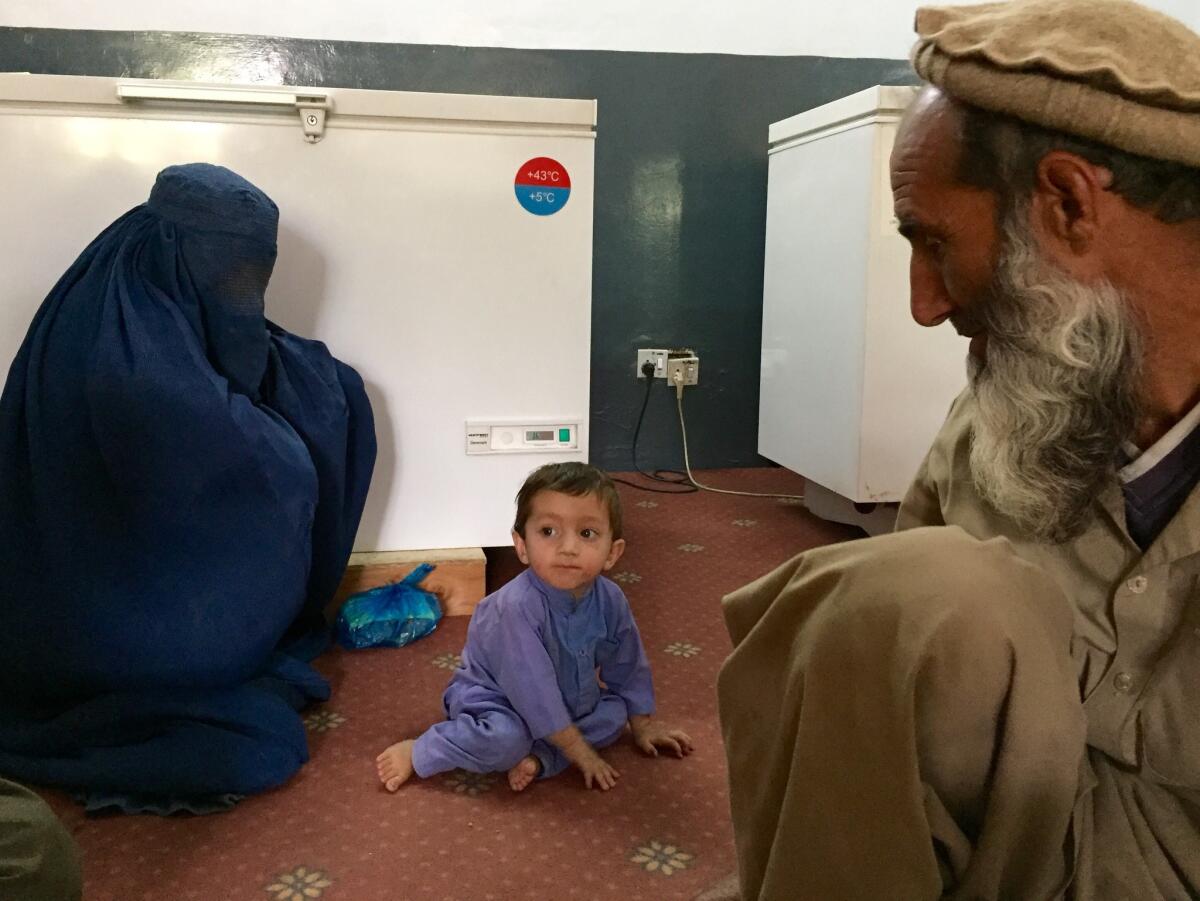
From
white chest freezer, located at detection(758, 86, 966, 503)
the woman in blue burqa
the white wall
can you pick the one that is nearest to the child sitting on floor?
the woman in blue burqa

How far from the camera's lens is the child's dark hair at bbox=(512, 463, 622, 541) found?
1202 millimetres

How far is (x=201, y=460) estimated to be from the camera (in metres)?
1.17

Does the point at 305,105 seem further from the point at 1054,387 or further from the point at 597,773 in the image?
the point at 1054,387

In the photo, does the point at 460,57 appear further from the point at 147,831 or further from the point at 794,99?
the point at 147,831

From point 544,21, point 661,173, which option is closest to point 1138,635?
point 661,173

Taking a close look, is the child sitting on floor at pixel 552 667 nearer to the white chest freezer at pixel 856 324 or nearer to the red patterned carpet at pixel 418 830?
the red patterned carpet at pixel 418 830

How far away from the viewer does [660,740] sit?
3.98ft

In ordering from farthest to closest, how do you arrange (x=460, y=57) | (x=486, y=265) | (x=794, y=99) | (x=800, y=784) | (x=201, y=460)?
(x=794, y=99), (x=460, y=57), (x=486, y=265), (x=201, y=460), (x=800, y=784)

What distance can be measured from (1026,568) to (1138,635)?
14 centimetres

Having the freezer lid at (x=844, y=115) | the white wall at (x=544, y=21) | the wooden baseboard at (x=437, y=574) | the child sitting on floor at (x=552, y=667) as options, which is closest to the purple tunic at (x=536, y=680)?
the child sitting on floor at (x=552, y=667)

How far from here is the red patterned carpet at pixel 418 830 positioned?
0.94m

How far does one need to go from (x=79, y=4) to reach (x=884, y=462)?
6.70 ft

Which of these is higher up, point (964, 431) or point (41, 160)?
point (41, 160)

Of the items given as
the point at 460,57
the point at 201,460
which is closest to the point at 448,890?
the point at 201,460
